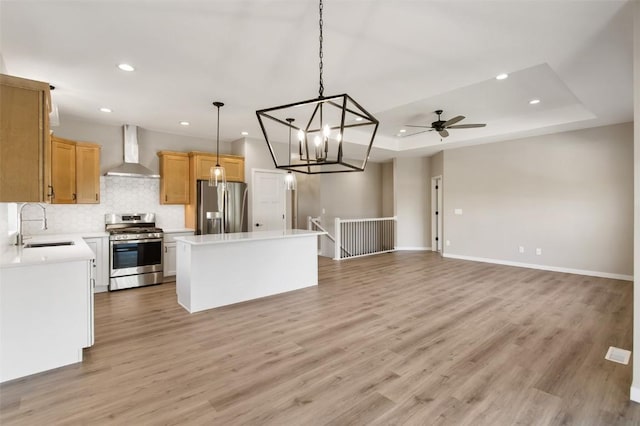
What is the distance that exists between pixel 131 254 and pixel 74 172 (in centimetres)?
158

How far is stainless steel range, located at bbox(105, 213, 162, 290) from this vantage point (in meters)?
4.89

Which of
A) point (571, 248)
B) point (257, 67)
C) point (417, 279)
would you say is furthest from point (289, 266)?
point (571, 248)

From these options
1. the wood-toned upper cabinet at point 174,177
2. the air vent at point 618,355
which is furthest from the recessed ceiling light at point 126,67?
the air vent at point 618,355

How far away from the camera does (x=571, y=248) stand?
5.87 meters

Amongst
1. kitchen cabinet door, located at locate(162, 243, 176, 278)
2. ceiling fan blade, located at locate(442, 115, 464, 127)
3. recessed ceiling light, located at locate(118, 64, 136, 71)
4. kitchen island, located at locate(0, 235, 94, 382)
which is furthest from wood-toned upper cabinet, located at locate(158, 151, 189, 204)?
ceiling fan blade, located at locate(442, 115, 464, 127)

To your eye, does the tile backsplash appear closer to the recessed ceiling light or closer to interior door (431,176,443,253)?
the recessed ceiling light

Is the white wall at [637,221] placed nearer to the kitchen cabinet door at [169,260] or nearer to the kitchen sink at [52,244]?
the kitchen sink at [52,244]

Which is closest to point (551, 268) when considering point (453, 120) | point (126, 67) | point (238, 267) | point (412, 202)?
point (412, 202)

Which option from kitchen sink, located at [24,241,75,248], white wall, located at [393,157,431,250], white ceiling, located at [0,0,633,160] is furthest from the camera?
white wall, located at [393,157,431,250]

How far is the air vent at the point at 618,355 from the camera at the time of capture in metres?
2.63

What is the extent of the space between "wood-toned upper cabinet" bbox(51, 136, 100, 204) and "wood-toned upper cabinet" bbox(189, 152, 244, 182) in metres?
1.54

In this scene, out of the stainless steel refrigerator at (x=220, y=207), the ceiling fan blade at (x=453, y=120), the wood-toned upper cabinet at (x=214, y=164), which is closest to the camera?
the ceiling fan blade at (x=453, y=120)

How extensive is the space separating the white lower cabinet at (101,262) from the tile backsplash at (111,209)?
701 millimetres

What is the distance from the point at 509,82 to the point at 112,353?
18.4ft
